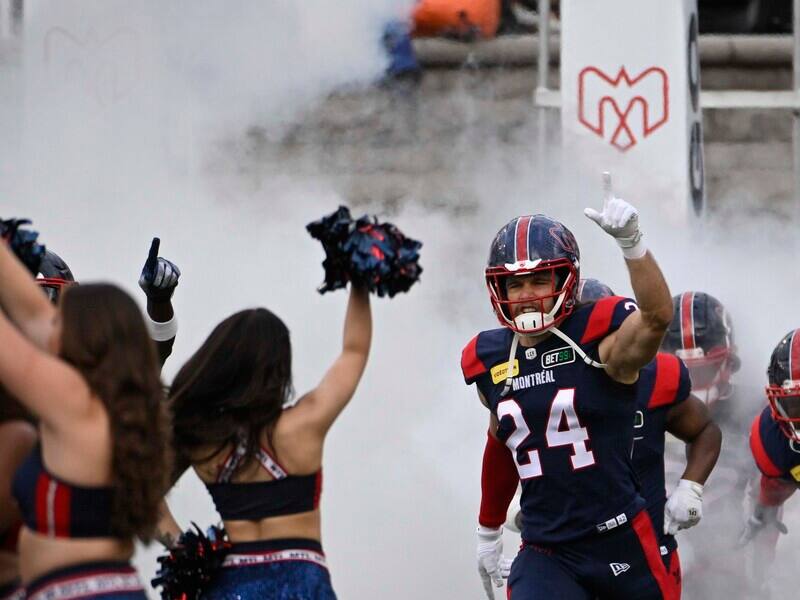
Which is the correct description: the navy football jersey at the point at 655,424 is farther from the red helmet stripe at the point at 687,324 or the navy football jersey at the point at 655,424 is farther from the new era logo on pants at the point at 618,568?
the red helmet stripe at the point at 687,324

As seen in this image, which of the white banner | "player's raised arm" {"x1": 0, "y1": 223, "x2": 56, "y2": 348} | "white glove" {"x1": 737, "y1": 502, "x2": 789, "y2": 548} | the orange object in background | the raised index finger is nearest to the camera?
"player's raised arm" {"x1": 0, "y1": 223, "x2": 56, "y2": 348}

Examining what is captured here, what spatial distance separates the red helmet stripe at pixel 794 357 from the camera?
6113 mm

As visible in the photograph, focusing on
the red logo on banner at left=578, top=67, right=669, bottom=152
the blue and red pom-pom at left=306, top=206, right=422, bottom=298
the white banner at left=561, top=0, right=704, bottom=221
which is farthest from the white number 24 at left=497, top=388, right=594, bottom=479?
the red logo on banner at left=578, top=67, right=669, bottom=152

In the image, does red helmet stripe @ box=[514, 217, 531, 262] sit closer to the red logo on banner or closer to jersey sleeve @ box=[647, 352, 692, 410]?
jersey sleeve @ box=[647, 352, 692, 410]

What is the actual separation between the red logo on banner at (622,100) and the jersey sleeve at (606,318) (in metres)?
4.15

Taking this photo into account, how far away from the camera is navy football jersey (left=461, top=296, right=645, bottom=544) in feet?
16.7

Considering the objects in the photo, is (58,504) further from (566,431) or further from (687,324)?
(687,324)

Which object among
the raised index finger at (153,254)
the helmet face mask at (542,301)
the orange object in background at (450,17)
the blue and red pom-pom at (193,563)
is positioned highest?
the orange object in background at (450,17)

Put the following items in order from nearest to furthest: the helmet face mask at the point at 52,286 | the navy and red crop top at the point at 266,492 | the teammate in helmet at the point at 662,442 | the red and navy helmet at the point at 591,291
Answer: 1. the navy and red crop top at the point at 266,492
2. the helmet face mask at the point at 52,286
3. the teammate in helmet at the point at 662,442
4. the red and navy helmet at the point at 591,291


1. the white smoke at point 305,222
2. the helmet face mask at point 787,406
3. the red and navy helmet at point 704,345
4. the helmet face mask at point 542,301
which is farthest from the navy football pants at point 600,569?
the white smoke at point 305,222

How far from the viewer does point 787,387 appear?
6082mm

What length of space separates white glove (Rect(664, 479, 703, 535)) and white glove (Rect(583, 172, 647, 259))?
4.40 feet

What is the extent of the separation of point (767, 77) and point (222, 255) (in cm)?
477

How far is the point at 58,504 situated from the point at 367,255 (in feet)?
3.58
